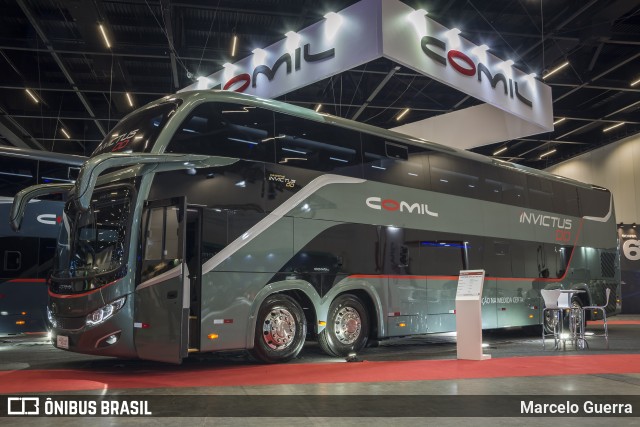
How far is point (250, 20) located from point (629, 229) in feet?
58.0

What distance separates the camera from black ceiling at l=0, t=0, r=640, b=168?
1300cm

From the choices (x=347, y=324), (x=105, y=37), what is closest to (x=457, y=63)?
(x=347, y=324)

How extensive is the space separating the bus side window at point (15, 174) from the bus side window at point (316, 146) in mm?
6331

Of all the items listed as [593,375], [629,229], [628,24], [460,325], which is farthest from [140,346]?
[629,229]

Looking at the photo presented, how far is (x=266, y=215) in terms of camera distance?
8086 millimetres

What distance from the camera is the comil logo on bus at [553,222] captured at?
12.8 meters

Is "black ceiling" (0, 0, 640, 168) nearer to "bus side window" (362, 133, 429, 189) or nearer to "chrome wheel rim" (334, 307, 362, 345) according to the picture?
"bus side window" (362, 133, 429, 189)

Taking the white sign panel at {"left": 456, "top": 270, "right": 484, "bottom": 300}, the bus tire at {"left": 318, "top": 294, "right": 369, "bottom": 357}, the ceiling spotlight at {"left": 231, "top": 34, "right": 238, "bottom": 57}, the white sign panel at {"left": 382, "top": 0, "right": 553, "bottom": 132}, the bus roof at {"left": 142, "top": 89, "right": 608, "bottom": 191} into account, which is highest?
the ceiling spotlight at {"left": 231, "top": 34, "right": 238, "bottom": 57}

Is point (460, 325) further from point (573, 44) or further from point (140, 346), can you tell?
point (573, 44)

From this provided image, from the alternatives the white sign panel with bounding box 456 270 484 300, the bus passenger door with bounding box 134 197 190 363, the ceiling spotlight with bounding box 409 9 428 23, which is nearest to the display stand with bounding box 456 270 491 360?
the white sign panel with bounding box 456 270 484 300

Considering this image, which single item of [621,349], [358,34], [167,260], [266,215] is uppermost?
[358,34]

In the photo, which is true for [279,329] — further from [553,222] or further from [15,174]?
[553,222]

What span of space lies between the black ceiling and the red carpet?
6.40m

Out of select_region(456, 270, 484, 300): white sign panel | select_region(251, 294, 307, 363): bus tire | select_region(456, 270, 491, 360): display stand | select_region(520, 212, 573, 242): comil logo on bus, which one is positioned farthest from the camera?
select_region(520, 212, 573, 242): comil logo on bus
